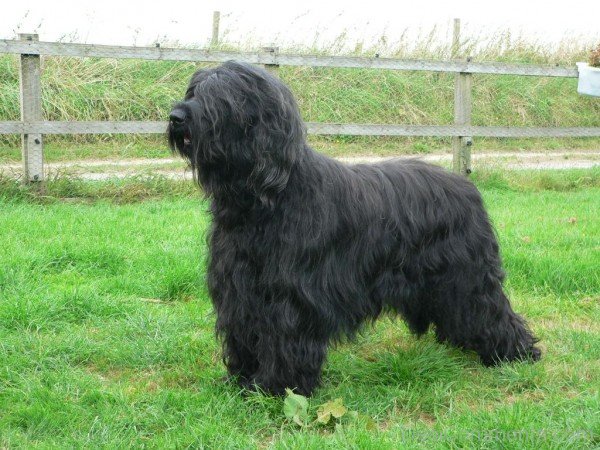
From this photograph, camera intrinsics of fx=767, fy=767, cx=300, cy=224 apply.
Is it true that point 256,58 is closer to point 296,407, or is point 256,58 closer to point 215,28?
point 215,28

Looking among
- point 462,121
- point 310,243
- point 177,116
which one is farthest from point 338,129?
point 177,116

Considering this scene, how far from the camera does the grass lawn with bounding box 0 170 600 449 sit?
11.4ft

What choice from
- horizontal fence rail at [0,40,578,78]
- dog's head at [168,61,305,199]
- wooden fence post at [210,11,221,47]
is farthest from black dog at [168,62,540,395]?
wooden fence post at [210,11,221,47]

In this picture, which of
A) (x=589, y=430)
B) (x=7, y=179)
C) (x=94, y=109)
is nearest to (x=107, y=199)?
(x=7, y=179)

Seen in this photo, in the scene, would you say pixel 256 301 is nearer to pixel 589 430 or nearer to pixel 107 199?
pixel 589 430

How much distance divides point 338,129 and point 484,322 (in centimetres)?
610

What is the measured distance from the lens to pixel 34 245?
631 cm

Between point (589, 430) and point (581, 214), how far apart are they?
17.7 feet

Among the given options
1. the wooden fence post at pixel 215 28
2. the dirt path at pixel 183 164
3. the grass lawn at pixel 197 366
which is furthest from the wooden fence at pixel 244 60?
the wooden fence post at pixel 215 28

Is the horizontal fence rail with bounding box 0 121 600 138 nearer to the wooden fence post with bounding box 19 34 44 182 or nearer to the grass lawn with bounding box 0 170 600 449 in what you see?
the wooden fence post with bounding box 19 34 44 182

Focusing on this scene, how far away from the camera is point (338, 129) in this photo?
10.3 m

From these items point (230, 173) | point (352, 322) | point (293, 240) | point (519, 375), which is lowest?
point (519, 375)

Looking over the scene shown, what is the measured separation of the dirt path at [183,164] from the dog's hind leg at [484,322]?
355 cm

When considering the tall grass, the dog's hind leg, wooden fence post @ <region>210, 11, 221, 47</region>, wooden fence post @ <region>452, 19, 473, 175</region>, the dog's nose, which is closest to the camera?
the dog's nose
